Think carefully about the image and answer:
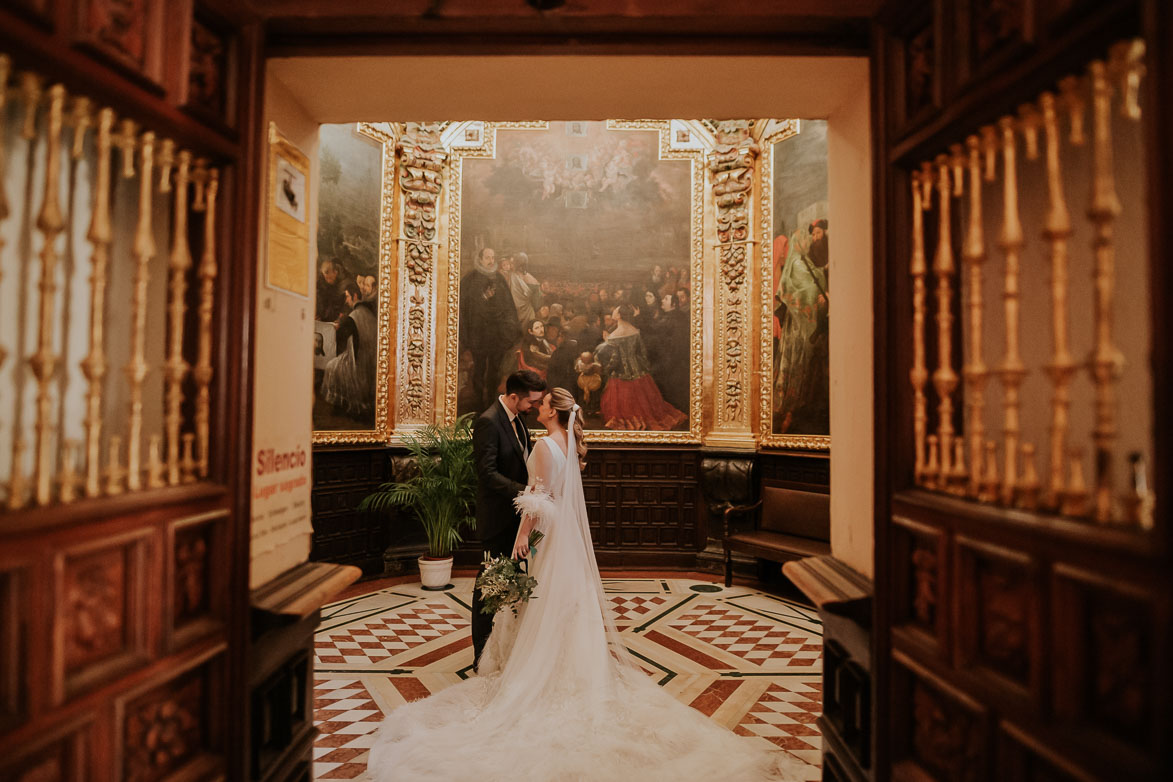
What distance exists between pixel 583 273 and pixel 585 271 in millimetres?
35

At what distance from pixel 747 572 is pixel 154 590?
264 inches

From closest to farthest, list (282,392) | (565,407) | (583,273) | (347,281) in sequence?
(282,392) < (565,407) < (347,281) < (583,273)

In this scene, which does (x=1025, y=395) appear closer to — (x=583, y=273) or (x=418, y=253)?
(x=583, y=273)

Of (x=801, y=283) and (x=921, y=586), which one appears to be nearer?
(x=921, y=586)

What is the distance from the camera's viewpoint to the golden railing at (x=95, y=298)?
1.40m

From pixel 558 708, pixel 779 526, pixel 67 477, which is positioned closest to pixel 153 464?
pixel 67 477

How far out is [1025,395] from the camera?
1.74 m

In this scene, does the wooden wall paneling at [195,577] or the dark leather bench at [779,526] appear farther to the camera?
the dark leather bench at [779,526]

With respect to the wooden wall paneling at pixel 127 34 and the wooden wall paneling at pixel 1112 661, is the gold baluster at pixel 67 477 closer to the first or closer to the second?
the wooden wall paneling at pixel 127 34

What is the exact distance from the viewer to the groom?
4.45 m

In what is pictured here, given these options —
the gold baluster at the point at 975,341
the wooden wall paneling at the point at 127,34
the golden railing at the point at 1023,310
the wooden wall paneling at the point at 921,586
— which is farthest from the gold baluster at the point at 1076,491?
the wooden wall paneling at the point at 127,34

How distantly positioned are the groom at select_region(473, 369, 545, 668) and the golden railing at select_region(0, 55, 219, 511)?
267 cm

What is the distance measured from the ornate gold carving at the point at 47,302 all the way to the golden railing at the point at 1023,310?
2.01 meters

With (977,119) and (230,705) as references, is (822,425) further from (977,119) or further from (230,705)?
(230,705)
